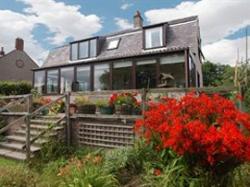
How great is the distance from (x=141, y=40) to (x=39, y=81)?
296 inches

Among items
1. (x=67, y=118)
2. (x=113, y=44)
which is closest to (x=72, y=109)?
(x=67, y=118)

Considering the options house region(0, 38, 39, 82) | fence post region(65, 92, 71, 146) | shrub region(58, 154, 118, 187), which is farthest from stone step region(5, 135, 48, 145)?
house region(0, 38, 39, 82)

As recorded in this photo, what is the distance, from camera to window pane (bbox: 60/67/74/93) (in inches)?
638

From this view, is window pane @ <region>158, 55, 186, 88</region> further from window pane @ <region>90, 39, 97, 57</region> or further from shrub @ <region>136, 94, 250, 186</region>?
shrub @ <region>136, 94, 250, 186</region>

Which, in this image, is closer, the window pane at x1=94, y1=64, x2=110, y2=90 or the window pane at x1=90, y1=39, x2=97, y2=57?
the window pane at x1=94, y1=64, x2=110, y2=90

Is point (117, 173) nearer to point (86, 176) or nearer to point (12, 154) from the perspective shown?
point (86, 176)

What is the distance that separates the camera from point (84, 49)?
17.3m

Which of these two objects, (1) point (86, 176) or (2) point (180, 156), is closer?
(2) point (180, 156)

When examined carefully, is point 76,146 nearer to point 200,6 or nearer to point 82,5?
point 82,5

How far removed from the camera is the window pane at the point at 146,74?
1301 cm

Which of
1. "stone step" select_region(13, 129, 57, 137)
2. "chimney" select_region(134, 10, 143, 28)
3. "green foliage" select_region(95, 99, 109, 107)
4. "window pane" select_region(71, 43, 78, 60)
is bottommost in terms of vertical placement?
"stone step" select_region(13, 129, 57, 137)

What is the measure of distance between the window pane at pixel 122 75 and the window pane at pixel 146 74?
0.52 metres

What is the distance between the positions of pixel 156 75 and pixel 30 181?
8964 mm

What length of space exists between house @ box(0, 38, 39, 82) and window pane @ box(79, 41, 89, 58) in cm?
1214
